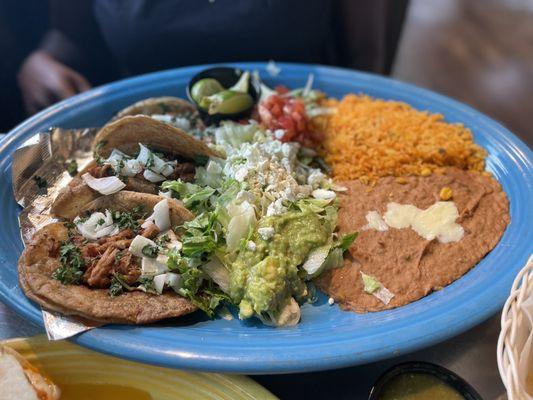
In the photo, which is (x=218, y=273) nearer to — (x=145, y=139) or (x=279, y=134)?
(x=145, y=139)

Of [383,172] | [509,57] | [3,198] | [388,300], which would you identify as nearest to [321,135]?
[383,172]

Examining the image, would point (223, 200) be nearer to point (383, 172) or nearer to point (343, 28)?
point (383, 172)

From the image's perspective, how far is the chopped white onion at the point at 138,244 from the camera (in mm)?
2027

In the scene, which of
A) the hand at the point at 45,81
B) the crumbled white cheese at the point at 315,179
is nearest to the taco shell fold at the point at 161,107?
the hand at the point at 45,81

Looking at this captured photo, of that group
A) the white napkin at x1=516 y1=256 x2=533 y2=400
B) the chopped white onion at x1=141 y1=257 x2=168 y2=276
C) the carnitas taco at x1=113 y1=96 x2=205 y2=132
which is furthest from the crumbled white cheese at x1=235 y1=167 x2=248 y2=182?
the white napkin at x1=516 y1=256 x2=533 y2=400

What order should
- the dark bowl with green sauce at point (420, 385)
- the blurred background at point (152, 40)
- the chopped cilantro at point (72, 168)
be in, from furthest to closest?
the blurred background at point (152, 40), the chopped cilantro at point (72, 168), the dark bowl with green sauce at point (420, 385)

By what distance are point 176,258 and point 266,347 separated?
1.76ft

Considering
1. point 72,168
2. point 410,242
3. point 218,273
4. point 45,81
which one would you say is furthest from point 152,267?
point 45,81

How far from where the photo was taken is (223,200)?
2.27 m

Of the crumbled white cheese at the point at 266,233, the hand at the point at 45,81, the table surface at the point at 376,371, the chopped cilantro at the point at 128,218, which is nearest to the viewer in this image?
the table surface at the point at 376,371

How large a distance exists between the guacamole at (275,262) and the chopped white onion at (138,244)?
0.39 m

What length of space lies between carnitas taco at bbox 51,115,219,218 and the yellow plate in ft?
2.27

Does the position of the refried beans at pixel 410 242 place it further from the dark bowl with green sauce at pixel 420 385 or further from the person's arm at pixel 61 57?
the person's arm at pixel 61 57

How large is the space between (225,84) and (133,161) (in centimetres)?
110
